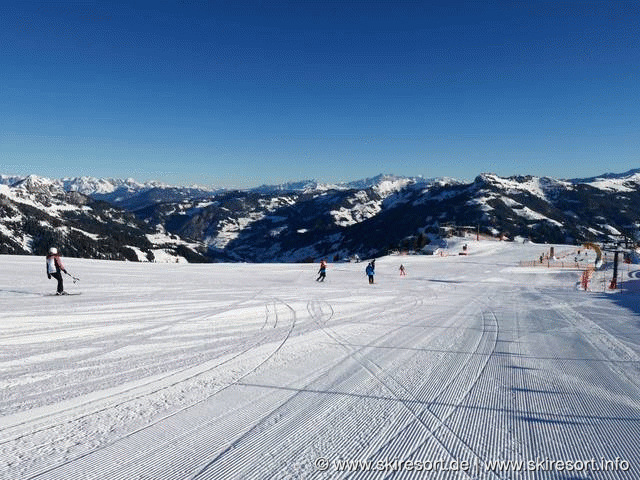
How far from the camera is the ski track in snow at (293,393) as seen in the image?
402 centimetres

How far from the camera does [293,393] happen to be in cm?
572

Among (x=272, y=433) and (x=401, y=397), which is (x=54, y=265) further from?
(x=401, y=397)

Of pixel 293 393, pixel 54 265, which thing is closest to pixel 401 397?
pixel 293 393

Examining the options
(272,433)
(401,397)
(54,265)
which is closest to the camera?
(272,433)

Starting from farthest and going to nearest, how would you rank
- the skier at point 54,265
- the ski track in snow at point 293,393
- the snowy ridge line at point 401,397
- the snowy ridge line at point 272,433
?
the skier at point 54,265 → the snowy ridge line at point 401,397 → the ski track in snow at point 293,393 → the snowy ridge line at point 272,433

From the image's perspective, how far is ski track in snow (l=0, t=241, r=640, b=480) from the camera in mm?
4016

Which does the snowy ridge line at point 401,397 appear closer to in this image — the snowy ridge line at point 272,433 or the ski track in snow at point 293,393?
the ski track in snow at point 293,393

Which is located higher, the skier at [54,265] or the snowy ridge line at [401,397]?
the skier at [54,265]

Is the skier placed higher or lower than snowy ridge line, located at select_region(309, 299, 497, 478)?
higher

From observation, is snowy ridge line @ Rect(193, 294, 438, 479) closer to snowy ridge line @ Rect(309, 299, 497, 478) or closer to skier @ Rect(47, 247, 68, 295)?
snowy ridge line @ Rect(309, 299, 497, 478)

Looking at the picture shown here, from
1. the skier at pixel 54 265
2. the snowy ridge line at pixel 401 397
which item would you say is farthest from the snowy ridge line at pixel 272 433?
the skier at pixel 54 265

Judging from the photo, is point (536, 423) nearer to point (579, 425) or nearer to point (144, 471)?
point (579, 425)

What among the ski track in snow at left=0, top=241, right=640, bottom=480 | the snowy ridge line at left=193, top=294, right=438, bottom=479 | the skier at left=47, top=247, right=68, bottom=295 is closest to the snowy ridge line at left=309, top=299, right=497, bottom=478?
the ski track in snow at left=0, top=241, right=640, bottom=480

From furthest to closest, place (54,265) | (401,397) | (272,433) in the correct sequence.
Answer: (54,265) < (401,397) < (272,433)
